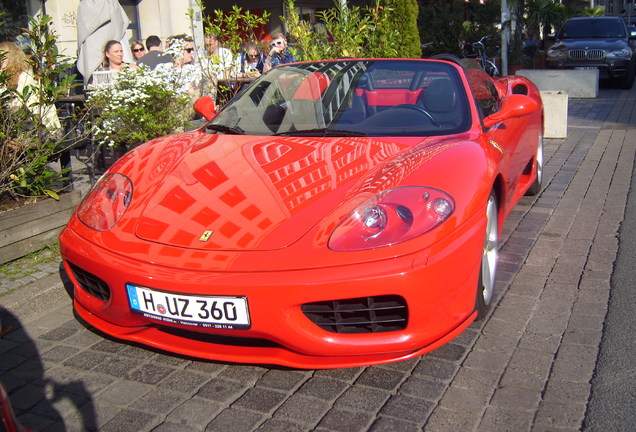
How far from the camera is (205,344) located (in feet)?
9.11

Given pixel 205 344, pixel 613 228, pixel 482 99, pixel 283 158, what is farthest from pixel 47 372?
pixel 613 228

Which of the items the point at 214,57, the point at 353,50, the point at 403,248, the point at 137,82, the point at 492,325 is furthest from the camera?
the point at 353,50

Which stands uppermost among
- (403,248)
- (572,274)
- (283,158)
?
(283,158)

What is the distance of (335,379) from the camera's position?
2842 millimetres

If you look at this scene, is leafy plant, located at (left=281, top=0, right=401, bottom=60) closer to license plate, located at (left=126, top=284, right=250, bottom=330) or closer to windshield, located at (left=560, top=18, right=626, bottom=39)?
license plate, located at (left=126, top=284, right=250, bottom=330)

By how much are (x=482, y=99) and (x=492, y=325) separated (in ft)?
6.46

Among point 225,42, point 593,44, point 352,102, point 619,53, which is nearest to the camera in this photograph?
point 352,102

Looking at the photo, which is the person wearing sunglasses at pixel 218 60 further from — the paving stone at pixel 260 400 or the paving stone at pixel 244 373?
the paving stone at pixel 260 400

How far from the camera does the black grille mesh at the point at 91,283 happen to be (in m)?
2.95

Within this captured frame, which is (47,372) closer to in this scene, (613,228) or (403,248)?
(403,248)

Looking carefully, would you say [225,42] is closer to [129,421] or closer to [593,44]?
[129,421]

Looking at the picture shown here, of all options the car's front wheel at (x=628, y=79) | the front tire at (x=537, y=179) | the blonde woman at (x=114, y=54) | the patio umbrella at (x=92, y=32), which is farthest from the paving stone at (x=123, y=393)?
the car's front wheel at (x=628, y=79)

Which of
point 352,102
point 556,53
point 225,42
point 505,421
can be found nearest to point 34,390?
point 505,421

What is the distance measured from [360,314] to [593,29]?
1567 cm
